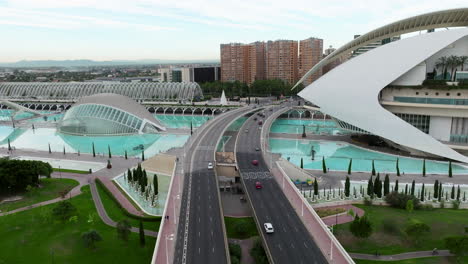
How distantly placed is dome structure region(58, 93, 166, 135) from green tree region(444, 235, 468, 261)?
1995 inches

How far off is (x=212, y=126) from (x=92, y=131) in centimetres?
2166

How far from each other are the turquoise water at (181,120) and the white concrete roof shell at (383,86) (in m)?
32.9

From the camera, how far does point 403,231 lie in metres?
24.7

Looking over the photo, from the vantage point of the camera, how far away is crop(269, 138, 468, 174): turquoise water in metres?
41.7

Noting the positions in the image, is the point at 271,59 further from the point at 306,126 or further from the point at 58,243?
the point at 58,243

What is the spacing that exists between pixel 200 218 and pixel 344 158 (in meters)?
27.5

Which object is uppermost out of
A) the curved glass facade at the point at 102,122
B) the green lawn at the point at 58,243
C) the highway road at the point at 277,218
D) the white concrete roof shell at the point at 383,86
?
the white concrete roof shell at the point at 383,86

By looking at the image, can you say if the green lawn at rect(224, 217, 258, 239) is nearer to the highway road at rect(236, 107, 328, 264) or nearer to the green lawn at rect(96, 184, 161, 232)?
the highway road at rect(236, 107, 328, 264)

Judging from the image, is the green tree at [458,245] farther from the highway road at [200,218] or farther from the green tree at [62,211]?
the green tree at [62,211]

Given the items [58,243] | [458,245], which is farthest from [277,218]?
[58,243]

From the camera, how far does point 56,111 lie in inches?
3661

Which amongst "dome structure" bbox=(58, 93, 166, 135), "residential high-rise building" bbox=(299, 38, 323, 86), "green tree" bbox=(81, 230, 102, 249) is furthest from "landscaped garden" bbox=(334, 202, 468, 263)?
"residential high-rise building" bbox=(299, 38, 323, 86)

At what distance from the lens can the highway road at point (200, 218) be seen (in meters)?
20.6

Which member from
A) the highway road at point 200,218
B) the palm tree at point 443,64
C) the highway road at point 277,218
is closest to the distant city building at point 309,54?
the palm tree at point 443,64
